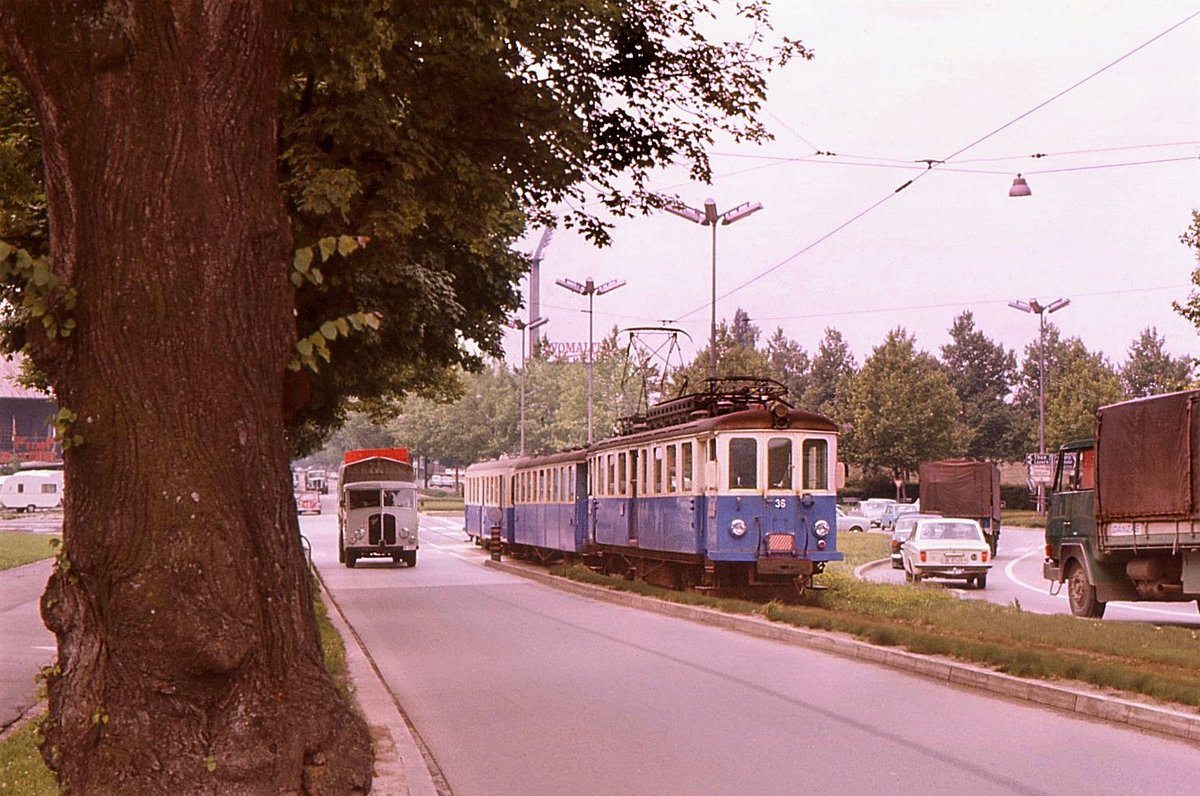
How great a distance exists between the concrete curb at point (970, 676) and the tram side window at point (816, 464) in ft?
10.7

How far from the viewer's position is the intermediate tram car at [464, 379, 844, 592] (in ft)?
79.9

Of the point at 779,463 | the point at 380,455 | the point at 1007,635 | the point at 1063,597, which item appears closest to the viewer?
the point at 1007,635

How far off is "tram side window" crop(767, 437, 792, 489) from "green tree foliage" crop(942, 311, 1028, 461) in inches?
3805

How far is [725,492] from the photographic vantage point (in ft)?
79.8

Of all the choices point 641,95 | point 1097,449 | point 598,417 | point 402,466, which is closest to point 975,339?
point 598,417

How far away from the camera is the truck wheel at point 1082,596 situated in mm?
22344

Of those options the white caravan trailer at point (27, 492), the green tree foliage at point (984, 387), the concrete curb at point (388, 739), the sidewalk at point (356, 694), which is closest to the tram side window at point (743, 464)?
the sidewalk at point (356, 694)

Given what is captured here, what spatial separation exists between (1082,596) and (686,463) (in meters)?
6.67

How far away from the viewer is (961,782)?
927 cm

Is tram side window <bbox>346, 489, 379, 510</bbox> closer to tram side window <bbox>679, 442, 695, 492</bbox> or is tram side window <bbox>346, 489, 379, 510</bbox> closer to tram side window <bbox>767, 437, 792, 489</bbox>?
tram side window <bbox>679, 442, 695, 492</bbox>

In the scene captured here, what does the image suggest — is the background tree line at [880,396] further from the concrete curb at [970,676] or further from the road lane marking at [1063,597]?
the concrete curb at [970,676]

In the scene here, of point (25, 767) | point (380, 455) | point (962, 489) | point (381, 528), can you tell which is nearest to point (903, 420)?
point (962, 489)

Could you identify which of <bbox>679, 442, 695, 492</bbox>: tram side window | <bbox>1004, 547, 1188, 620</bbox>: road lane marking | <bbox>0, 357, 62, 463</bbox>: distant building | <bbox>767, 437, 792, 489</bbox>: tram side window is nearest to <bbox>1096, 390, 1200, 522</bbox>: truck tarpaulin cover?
<bbox>1004, 547, 1188, 620</bbox>: road lane marking

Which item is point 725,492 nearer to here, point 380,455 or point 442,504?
point 380,455
